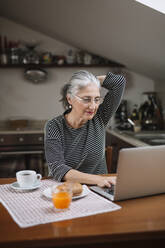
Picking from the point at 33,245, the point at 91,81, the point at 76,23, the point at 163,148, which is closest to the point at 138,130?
the point at 76,23

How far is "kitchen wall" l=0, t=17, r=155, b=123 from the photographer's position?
456 cm

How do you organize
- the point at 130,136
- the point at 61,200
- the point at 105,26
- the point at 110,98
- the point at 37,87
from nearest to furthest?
the point at 61,200, the point at 110,98, the point at 105,26, the point at 130,136, the point at 37,87

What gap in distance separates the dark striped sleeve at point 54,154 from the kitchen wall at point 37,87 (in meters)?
2.87

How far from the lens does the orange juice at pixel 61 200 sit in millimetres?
1213

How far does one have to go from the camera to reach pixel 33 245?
1.00m

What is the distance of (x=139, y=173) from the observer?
131cm

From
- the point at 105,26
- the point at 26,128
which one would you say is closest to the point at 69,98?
the point at 105,26

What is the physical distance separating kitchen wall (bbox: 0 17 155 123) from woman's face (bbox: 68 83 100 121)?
9.42 ft

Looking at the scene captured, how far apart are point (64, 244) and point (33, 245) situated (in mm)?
97

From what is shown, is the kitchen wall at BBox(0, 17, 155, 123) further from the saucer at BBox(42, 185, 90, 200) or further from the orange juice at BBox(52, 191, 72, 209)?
the orange juice at BBox(52, 191, 72, 209)

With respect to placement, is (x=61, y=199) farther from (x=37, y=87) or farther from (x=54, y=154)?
(x=37, y=87)

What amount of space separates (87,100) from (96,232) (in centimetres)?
89

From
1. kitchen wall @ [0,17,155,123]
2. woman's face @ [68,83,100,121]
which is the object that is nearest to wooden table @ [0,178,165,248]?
woman's face @ [68,83,100,121]

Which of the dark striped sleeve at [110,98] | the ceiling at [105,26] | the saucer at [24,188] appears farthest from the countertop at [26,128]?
the saucer at [24,188]
